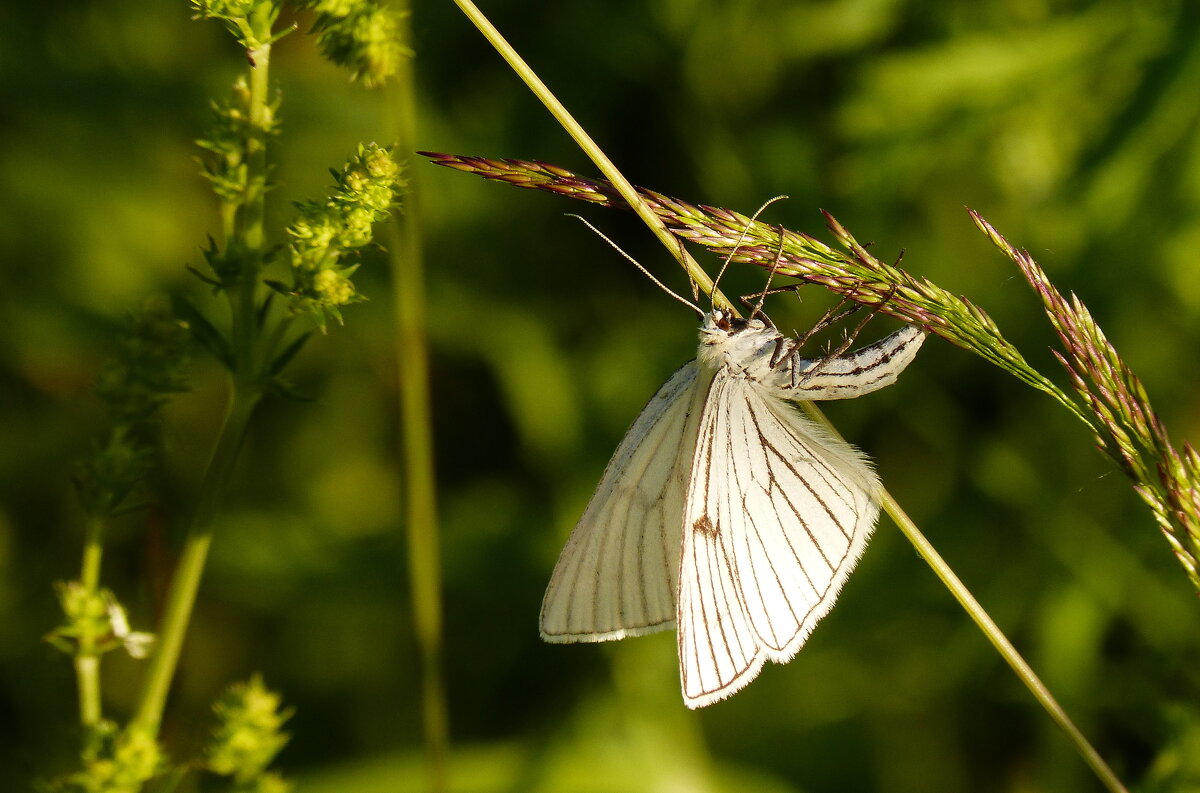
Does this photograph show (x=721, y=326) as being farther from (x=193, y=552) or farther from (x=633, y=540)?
(x=193, y=552)

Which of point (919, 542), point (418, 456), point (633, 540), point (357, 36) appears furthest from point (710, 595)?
point (357, 36)

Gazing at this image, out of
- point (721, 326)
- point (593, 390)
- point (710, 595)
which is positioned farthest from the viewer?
point (593, 390)

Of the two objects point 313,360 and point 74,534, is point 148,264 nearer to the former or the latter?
point 313,360

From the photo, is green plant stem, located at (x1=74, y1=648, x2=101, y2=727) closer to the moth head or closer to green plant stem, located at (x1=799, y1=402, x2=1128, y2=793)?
the moth head

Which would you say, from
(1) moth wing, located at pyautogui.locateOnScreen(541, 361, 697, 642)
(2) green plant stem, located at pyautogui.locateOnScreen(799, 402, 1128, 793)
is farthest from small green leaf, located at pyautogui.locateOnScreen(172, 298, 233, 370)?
(2) green plant stem, located at pyautogui.locateOnScreen(799, 402, 1128, 793)

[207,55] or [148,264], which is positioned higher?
[207,55]

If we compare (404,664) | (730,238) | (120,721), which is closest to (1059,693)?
(730,238)

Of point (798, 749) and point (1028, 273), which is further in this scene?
point (798, 749)
